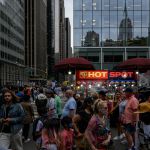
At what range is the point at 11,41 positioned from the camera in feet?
364

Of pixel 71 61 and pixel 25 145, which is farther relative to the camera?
pixel 71 61

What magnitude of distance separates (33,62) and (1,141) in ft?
534

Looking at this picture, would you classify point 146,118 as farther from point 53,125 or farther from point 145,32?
point 145,32

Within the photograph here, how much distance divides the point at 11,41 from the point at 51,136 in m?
106

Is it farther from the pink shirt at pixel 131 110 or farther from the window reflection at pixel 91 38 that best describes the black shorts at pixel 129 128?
the window reflection at pixel 91 38

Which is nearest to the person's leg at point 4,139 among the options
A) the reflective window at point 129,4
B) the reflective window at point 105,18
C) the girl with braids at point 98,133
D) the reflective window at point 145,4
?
the girl with braids at point 98,133

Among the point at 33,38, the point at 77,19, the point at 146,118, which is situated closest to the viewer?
the point at 146,118

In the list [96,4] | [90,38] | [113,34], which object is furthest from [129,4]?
[90,38]

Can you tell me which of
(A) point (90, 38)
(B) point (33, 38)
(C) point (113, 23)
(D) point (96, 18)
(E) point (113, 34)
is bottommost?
(A) point (90, 38)

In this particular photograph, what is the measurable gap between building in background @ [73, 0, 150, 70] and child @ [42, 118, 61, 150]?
146ft

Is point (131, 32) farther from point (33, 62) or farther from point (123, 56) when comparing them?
point (33, 62)

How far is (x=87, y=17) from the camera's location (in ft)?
171

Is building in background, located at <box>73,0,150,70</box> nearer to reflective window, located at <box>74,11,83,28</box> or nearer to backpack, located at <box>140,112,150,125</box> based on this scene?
reflective window, located at <box>74,11,83,28</box>

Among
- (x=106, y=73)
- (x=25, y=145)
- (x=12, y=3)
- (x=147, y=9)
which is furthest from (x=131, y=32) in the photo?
(x=12, y=3)
